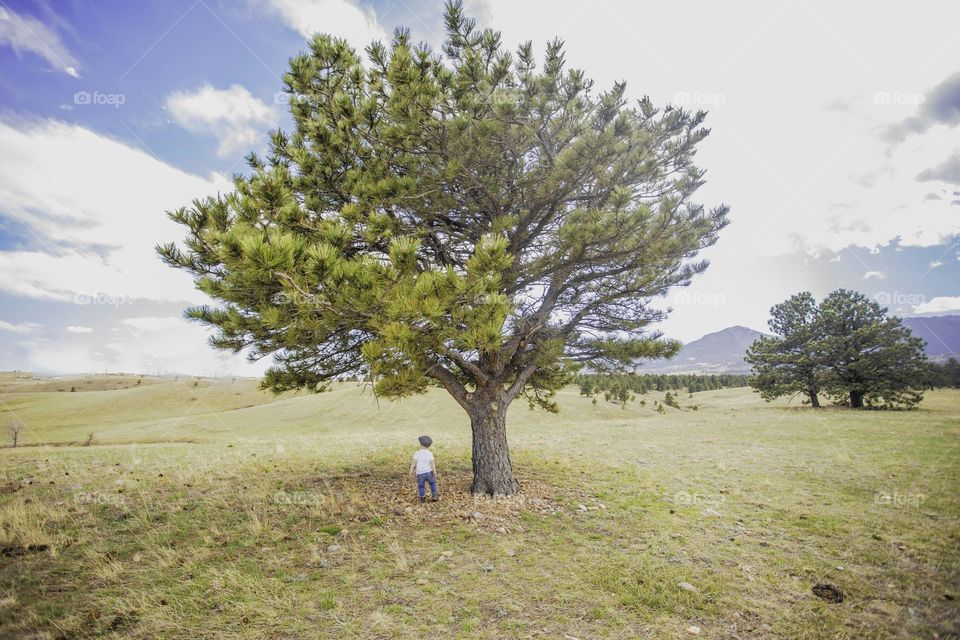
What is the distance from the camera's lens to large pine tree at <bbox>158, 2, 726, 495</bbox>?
525 centimetres

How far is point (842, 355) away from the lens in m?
28.5

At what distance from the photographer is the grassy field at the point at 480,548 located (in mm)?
3947

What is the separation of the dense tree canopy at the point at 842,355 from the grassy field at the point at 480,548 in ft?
67.9

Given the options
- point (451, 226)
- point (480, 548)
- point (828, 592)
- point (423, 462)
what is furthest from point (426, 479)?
point (828, 592)

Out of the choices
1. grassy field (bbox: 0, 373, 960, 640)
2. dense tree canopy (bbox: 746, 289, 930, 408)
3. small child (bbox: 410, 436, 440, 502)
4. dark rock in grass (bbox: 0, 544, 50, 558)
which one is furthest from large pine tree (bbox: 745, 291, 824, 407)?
dark rock in grass (bbox: 0, 544, 50, 558)

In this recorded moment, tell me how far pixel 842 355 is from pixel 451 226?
34764 millimetres

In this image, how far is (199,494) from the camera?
27.1 feet

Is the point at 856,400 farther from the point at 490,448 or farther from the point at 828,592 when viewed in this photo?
the point at 490,448

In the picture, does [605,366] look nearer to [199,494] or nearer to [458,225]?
[458,225]

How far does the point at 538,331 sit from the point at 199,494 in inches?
321

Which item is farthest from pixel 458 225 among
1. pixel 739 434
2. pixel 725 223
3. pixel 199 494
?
pixel 739 434

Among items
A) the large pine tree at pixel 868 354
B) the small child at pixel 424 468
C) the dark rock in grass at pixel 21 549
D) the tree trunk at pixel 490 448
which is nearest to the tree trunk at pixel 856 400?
the large pine tree at pixel 868 354

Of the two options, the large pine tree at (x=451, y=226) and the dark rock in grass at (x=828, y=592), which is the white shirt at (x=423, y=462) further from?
the dark rock in grass at (x=828, y=592)

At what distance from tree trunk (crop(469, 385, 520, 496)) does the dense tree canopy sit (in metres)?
32.2
